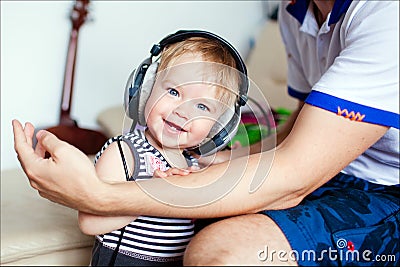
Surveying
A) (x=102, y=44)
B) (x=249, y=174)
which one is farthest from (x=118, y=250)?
(x=102, y=44)

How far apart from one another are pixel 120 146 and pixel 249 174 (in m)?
0.24

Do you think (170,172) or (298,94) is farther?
(298,94)

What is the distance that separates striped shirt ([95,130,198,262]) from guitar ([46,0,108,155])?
100 centimetres

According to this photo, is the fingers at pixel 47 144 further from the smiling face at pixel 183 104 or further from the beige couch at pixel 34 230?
the beige couch at pixel 34 230

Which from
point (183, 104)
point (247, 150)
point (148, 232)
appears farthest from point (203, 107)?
point (247, 150)

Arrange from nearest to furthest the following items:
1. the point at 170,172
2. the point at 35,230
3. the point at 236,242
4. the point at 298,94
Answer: the point at 236,242
the point at 170,172
the point at 35,230
the point at 298,94

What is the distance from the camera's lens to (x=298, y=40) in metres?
1.55

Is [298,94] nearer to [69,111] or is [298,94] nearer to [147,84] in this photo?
[147,84]

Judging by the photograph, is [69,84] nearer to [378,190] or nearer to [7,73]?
[7,73]

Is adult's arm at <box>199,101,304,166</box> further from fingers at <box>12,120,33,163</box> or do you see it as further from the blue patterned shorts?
fingers at <box>12,120,33,163</box>

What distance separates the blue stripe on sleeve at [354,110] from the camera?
1.02 metres

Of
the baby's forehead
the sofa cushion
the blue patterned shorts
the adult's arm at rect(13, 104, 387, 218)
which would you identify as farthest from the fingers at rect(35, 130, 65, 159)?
the sofa cushion

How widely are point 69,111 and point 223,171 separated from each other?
1.27m

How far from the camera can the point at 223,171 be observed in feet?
3.41
